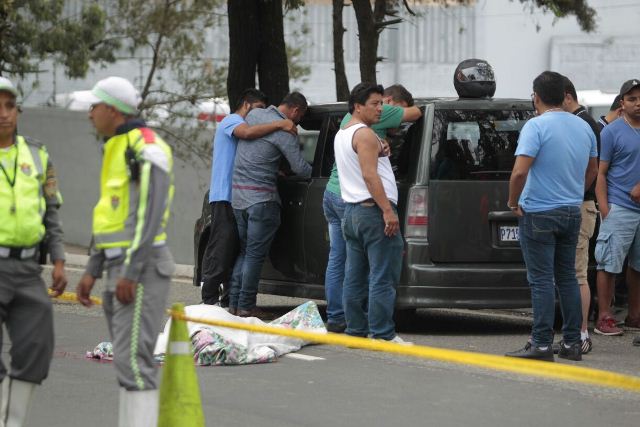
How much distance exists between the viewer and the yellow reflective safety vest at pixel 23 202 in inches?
225

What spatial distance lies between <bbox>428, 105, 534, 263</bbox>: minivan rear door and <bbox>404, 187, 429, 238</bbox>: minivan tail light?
0.04 metres

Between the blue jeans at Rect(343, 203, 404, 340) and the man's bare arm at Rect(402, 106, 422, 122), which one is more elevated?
the man's bare arm at Rect(402, 106, 422, 122)

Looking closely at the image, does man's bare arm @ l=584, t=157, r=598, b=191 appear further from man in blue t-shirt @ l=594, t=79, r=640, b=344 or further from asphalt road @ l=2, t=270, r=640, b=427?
asphalt road @ l=2, t=270, r=640, b=427

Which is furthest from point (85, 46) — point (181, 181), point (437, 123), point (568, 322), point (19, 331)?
point (19, 331)

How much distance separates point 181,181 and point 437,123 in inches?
514

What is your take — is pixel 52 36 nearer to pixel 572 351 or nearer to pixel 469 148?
pixel 469 148

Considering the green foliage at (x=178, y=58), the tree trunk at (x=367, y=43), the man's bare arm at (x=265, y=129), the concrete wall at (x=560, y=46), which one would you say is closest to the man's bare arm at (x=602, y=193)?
the man's bare arm at (x=265, y=129)

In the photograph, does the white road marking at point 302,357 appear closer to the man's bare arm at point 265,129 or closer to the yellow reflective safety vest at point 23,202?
the man's bare arm at point 265,129

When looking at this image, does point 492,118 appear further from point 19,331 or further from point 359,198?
point 19,331

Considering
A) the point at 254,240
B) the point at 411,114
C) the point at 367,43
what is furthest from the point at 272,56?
the point at 411,114

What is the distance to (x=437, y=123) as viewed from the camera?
Result: 9.68 metres

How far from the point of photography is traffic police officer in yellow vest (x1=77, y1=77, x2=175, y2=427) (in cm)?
551

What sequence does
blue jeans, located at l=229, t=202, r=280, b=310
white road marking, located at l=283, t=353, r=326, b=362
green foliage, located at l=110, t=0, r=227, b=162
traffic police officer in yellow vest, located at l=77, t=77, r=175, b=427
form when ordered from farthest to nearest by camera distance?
1. green foliage, located at l=110, t=0, r=227, b=162
2. blue jeans, located at l=229, t=202, r=280, b=310
3. white road marking, located at l=283, t=353, r=326, b=362
4. traffic police officer in yellow vest, located at l=77, t=77, r=175, b=427

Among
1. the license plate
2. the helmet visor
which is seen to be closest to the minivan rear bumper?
the license plate
